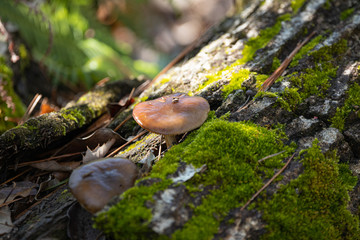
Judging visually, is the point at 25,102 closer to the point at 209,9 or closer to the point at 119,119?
the point at 119,119

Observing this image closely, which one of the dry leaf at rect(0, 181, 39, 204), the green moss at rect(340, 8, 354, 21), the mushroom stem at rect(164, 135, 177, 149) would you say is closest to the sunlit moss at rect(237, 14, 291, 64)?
the green moss at rect(340, 8, 354, 21)

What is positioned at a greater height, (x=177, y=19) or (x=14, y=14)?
(x=14, y=14)

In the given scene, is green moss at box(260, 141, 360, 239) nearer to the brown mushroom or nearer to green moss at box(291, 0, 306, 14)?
the brown mushroom

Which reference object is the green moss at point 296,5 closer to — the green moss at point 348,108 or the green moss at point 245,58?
the green moss at point 245,58

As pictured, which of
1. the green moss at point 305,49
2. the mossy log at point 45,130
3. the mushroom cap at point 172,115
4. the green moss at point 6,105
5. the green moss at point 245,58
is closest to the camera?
the mushroom cap at point 172,115

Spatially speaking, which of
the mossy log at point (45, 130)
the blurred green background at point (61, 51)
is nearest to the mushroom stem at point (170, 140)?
the mossy log at point (45, 130)

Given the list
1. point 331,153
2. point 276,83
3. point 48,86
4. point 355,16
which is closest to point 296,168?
point 331,153

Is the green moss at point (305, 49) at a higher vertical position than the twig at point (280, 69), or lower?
lower
